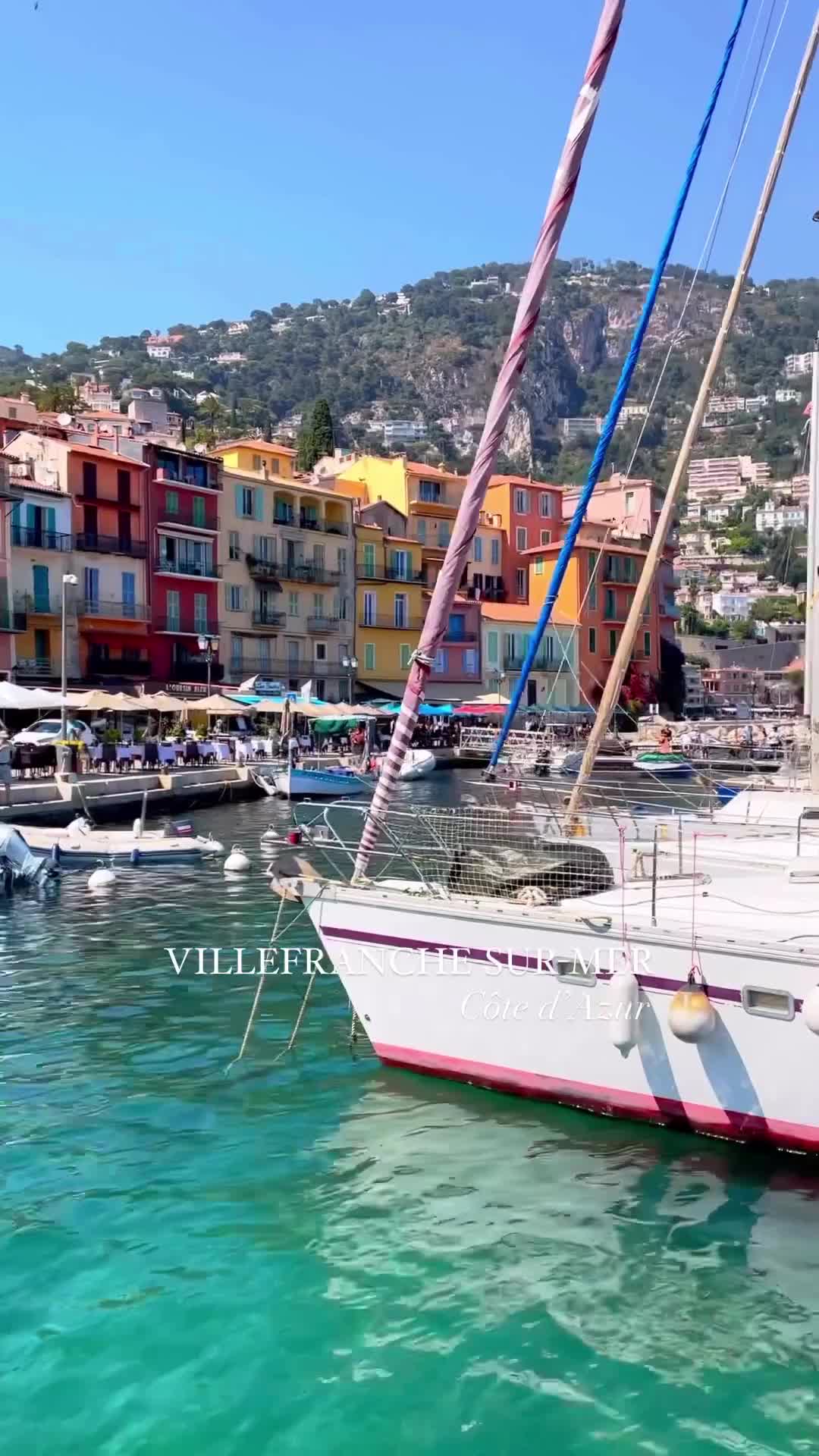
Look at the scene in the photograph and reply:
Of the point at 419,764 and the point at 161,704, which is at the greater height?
the point at 161,704

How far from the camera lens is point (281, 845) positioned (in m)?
27.3

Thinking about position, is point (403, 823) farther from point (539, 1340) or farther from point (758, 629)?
point (758, 629)

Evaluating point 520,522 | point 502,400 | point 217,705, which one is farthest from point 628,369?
point 520,522

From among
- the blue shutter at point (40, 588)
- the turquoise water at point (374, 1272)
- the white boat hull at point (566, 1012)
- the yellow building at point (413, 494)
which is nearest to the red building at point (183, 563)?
the blue shutter at point (40, 588)

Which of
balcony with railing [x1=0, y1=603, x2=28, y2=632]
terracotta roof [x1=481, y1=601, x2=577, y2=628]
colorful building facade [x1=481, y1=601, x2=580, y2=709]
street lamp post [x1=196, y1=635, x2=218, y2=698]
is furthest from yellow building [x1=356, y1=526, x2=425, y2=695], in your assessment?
balcony with railing [x1=0, y1=603, x2=28, y2=632]

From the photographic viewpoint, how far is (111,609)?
5234 centimetres

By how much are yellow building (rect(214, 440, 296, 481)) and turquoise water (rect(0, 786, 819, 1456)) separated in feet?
191

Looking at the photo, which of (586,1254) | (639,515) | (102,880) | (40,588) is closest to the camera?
(586,1254)

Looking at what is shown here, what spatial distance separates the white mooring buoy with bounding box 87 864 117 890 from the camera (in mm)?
21609

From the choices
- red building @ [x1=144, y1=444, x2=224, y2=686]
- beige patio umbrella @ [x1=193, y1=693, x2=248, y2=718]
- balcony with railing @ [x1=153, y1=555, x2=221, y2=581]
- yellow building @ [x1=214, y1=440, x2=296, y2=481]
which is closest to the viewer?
beige patio umbrella @ [x1=193, y1=693, x2=248, y2=718]

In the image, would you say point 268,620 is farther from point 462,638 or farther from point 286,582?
point 462,638

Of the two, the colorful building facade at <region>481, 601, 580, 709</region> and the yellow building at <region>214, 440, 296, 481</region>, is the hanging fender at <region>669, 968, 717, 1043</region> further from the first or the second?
the colorful building facade at <region>481, 601, 580, 709</region>

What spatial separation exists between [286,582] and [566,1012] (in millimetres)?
54650

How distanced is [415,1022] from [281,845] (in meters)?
17.5
